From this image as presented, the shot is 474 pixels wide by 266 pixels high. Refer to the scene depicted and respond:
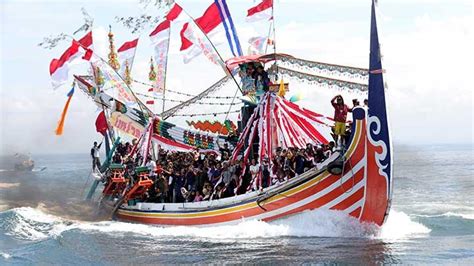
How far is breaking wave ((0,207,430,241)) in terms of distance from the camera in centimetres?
1620

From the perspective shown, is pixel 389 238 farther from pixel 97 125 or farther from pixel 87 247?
pixel 97 125

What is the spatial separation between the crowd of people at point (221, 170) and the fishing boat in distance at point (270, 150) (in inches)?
5.9

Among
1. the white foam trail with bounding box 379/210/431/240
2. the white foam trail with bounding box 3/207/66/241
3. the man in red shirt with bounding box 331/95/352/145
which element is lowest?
the white foam trail with bounding box 3/207/66/241

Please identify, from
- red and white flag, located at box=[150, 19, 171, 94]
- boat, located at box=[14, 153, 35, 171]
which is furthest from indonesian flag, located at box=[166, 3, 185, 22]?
boat, located at box=[14, 153, 35, 171]

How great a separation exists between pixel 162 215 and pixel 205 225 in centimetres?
190

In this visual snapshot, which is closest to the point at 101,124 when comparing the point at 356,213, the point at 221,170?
the point at 221,170

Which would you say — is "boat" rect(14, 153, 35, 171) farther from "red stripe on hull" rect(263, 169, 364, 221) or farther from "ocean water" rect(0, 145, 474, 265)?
"red stripe on hull" rect(263, 169, 364, 221)

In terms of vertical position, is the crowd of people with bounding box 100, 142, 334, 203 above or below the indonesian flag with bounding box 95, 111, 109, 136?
below

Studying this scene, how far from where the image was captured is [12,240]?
62.1 feet

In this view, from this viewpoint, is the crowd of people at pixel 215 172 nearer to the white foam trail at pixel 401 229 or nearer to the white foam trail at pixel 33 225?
the white foam trail at pixel 401 229

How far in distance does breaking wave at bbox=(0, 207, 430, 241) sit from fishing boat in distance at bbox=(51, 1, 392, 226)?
→ 0.21m

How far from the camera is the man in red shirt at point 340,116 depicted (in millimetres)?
15992

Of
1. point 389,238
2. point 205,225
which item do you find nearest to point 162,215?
point 205,225

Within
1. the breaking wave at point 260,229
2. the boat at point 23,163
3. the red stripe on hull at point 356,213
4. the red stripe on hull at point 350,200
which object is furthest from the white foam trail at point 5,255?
the boat at point 23,163
